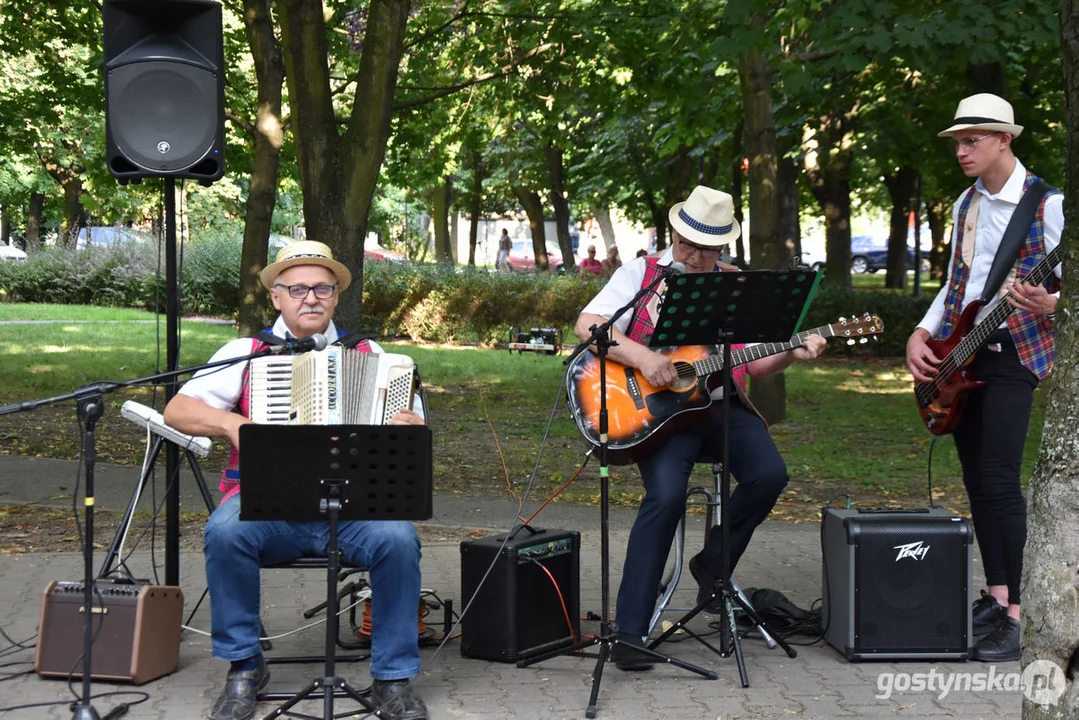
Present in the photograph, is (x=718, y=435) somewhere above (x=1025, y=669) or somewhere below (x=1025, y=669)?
above

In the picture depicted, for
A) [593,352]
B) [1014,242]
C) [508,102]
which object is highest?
[508,102]

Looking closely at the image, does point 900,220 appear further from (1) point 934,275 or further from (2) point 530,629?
(2) point 530,629

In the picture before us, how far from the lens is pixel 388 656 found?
15.6ft

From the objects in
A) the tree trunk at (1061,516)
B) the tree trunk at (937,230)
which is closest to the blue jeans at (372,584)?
the tree trunk at (1061,516)

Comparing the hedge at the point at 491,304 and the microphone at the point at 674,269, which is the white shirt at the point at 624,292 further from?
the hedge at the point at 491,304

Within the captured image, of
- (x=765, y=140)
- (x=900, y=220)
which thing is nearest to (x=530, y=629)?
(x=765, y=140)

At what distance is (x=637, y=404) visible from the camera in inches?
216

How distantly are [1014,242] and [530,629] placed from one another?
265 centimetres

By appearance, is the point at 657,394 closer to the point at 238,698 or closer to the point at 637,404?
the point at 637,404

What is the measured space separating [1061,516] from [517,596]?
2463 mm

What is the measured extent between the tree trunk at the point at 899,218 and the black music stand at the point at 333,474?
895 inches

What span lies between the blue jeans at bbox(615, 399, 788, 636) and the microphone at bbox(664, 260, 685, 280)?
25.2 inches

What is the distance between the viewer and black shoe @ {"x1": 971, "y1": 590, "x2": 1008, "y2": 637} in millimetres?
5539

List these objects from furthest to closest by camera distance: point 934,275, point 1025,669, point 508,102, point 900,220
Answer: point 934,275 → point 900,220 → point 508,102 → point 1025,669
